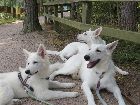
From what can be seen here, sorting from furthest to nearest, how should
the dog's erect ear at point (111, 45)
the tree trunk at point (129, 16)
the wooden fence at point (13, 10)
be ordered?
the wooden fence at point (13, 10), the tree trunk at point (129, 16), the dog's erect ear at point (111, 45)

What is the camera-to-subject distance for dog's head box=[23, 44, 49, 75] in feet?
17.9

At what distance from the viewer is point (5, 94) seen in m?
5.06

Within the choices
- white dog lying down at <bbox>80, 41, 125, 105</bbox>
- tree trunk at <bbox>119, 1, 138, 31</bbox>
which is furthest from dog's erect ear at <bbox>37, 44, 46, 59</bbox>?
tree trunk at <bbox>119, 1, 138, 31</bbox>

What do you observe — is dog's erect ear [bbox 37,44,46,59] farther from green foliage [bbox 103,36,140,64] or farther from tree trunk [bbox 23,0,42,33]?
tree trunk [bbox 23,0,42,33]

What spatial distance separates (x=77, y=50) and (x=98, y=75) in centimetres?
186

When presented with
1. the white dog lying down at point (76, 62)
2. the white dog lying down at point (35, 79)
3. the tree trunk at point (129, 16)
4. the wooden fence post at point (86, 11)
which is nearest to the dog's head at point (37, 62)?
the white dog lying down at point (35, 79)

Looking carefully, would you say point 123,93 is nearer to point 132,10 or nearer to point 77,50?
point 77,50

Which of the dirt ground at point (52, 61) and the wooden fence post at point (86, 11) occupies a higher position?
the wooden fence post at point (86, 11)

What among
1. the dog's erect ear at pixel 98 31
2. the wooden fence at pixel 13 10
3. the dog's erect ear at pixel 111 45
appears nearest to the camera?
the dog's erect ear at pixel 111 45

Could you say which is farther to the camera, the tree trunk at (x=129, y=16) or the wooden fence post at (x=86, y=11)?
the tree trunk at (x=129, y=16)

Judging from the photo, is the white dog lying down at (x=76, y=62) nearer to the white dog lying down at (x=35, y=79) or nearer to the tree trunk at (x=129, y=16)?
the white dog lying down at (x=35, y=79)

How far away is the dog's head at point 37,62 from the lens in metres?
5.47

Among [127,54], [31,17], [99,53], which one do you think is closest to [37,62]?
[99,53]

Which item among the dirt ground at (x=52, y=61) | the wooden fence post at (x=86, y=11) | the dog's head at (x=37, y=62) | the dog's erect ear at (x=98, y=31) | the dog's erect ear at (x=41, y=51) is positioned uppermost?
the wooden fence post at (x=86, y=11)
